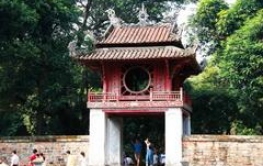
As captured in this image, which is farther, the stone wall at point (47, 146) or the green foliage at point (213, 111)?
the green foliage at point (213, 111)

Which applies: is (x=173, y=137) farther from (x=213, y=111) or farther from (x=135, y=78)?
(x=213, y=111)

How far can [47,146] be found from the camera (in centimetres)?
2542

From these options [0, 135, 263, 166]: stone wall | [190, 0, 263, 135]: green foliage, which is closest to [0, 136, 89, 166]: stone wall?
[0, 135, 263, 166]: stone wall

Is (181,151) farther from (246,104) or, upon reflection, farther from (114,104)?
(246,104)

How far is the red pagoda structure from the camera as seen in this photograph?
78.9 ft

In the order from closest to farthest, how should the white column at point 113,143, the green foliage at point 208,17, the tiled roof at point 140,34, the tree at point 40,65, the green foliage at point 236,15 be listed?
the white column at point 113,143, the tiled roof at point 140,34, the tree at point 40,65, the green foliage at point 236,15, the green foliage at point 208,17

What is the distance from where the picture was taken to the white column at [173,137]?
2372cm

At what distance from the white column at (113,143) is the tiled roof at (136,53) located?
3.06 m

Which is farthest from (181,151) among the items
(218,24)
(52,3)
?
(52,3)

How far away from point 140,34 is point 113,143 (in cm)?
537

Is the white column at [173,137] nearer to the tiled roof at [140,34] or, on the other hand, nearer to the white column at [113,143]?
the white column at [113,143]

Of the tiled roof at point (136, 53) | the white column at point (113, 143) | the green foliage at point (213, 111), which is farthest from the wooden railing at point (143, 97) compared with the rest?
the green foliage at point (213, 111)

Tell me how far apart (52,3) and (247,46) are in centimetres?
1061

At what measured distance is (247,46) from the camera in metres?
25.6
